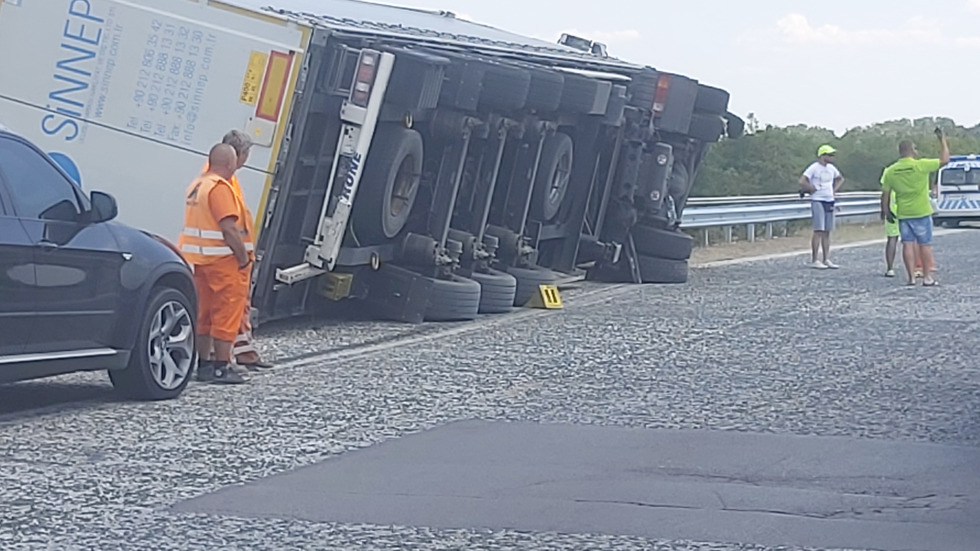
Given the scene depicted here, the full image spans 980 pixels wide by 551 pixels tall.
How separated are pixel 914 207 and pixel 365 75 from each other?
28.2ft

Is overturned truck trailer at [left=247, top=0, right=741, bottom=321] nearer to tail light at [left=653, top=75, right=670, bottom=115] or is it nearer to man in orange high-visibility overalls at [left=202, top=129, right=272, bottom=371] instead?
tail light at [left=653, top=75, right=670, bottom=115]

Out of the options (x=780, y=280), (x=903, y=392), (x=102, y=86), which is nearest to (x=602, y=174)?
(x=780, y=280)

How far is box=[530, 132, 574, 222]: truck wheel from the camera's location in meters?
16.9

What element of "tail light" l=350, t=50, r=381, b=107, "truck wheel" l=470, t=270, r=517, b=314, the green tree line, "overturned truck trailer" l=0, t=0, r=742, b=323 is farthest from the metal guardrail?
"tail light" l=350, t=50, r=381, b=107

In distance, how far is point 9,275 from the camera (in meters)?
8.87

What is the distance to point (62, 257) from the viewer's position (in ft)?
30.5

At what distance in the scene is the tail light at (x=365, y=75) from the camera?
12914 millimetres

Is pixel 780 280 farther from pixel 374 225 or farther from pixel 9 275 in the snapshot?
pixel 9 275

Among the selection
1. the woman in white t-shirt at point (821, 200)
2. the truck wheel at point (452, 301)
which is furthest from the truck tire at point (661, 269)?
the truck wheel at point (452, 301)

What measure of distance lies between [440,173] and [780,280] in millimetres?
6637

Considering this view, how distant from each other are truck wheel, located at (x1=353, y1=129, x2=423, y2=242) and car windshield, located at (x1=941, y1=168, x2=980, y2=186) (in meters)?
27.3

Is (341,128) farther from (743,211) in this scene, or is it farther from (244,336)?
(743,211)

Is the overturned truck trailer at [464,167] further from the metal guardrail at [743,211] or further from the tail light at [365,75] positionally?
the metal guardrail at [743,211]

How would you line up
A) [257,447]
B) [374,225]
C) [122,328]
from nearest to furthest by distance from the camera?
[257,447], [122,328], [374,225]
